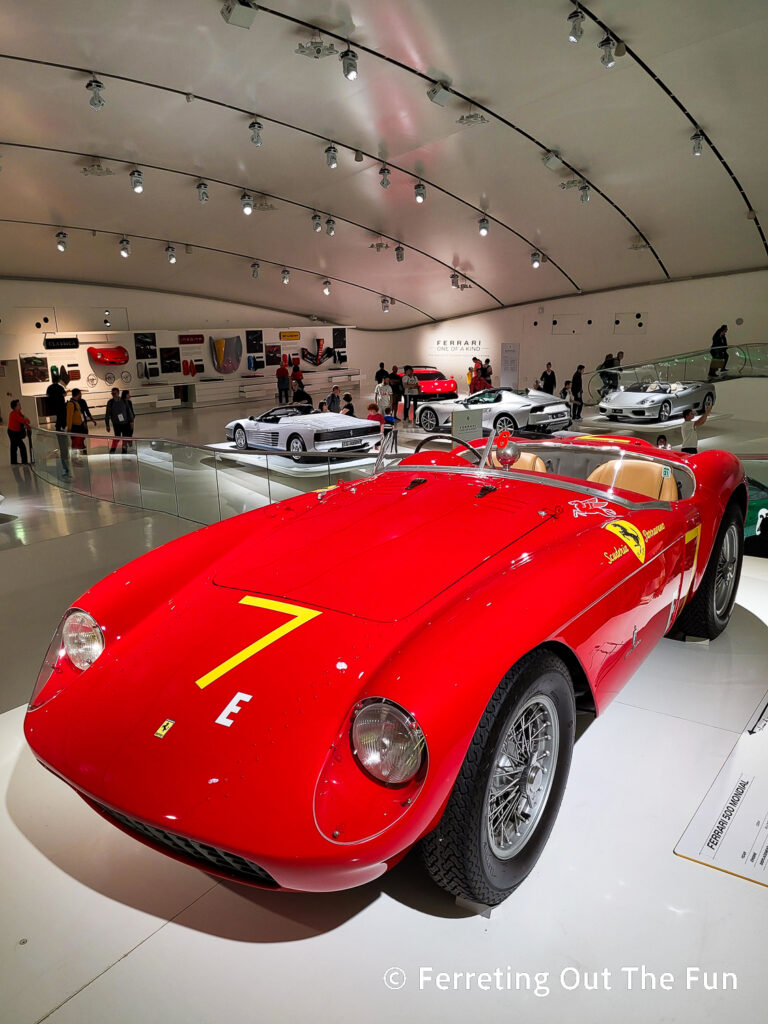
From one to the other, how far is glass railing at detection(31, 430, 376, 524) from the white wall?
567 inches

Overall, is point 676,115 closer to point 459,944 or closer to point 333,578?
point 333,578

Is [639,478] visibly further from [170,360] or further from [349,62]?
[170,360]

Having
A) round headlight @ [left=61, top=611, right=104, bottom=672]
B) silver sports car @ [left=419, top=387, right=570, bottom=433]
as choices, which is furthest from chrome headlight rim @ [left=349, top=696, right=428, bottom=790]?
silver sports car @ [left=419, top=387, right=570, bottom=433]

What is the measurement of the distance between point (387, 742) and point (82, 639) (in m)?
1.22

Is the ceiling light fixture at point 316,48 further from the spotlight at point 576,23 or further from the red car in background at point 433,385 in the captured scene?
the red car in background at point 433,385

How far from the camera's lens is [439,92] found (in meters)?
9.17

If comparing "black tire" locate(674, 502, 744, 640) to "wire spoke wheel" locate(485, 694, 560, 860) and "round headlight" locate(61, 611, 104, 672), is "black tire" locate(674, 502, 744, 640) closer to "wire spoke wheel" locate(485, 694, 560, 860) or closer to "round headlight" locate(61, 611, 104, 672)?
"wire spoke wheel" locate(485, 694, 560, 860)

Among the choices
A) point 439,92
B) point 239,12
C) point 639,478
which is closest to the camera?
point 639,478

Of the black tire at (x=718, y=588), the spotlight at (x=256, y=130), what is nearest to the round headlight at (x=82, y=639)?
the black tire at (x=718, y=588)

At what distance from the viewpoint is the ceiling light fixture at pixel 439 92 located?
9.15 meters

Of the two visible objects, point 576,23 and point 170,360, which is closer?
point 576,23

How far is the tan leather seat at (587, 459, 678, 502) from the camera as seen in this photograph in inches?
134

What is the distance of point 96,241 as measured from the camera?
54.1ft

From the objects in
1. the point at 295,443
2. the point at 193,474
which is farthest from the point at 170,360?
the point at 193,474
